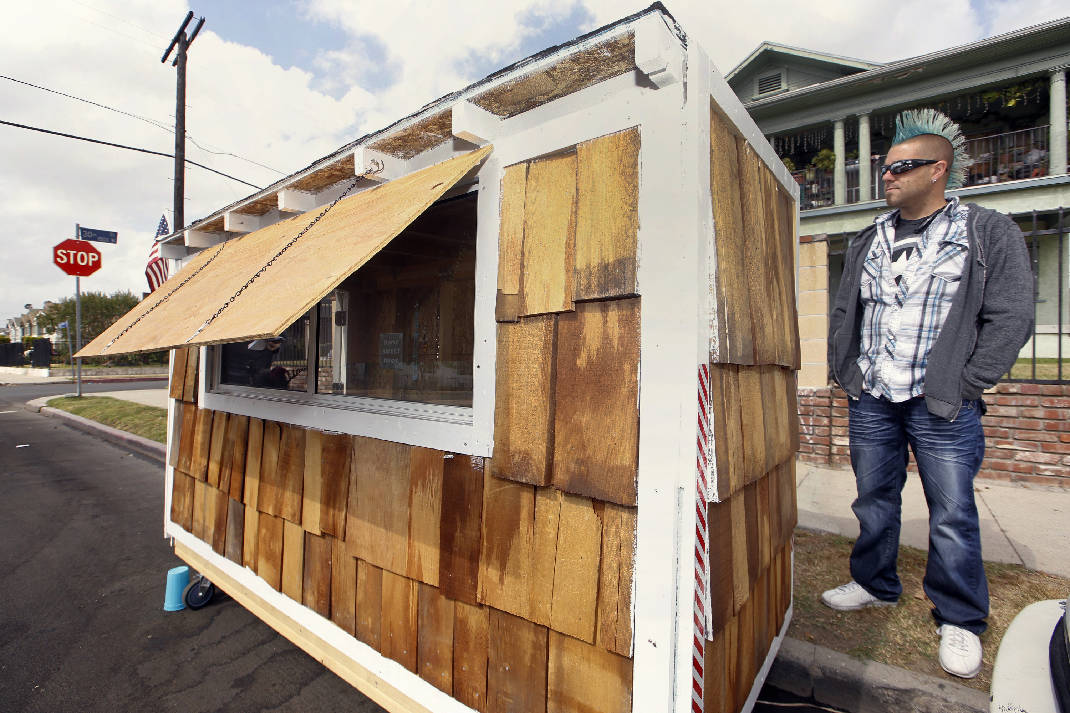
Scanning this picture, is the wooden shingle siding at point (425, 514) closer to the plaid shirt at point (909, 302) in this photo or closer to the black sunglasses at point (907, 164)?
the plaid shirt at point (909, 302)

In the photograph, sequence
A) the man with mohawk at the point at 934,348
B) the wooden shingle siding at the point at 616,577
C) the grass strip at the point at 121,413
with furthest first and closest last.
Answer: the grass strip at the point at 121,413, the man with mohawk at the point at 934,348, the wooden shingle siding at the point at 616,577

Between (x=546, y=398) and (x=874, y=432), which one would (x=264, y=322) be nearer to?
(x=546, y=398)

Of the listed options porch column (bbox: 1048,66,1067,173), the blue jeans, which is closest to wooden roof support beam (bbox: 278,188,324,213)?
the blue jeans

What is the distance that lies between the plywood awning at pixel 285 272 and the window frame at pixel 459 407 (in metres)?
0.14

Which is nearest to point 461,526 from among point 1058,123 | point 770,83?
point 1058,123

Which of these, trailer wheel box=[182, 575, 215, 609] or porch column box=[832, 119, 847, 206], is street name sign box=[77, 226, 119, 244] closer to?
trailer wheel box=[182, 575, 215, 609]

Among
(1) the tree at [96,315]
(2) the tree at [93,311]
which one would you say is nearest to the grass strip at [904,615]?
(1) the tree at [96,315]

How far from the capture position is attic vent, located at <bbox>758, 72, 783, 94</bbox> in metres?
14.1

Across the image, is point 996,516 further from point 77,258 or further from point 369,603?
point 77,258

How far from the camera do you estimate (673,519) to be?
56.1 inches

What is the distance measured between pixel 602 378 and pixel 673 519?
17.4 inches

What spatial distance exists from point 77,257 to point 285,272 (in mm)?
12541

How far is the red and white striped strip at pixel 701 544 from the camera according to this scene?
1438 millimetres

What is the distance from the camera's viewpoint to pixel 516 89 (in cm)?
179
